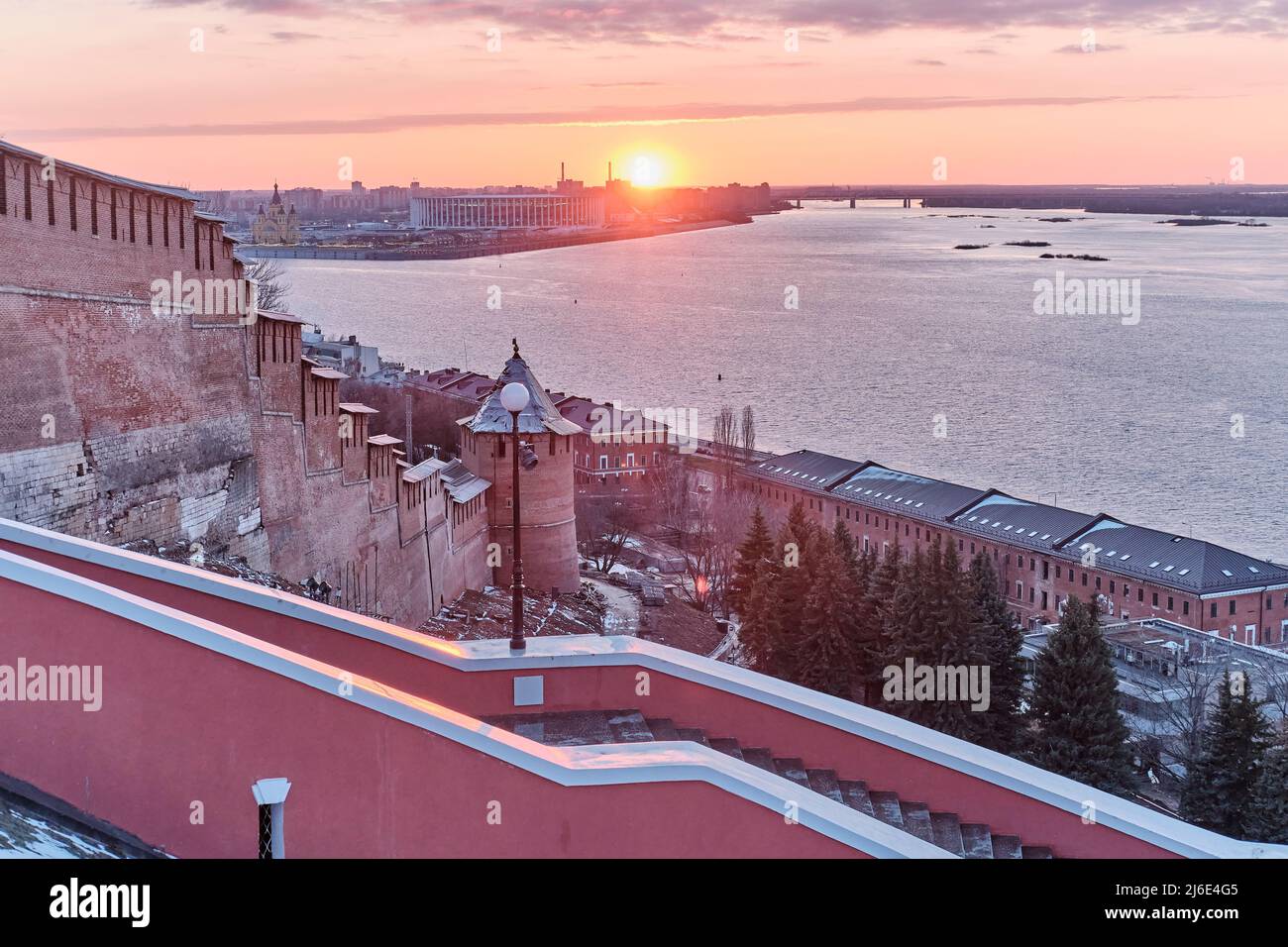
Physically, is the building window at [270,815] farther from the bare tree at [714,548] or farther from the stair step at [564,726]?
the bare tree at [714,548]

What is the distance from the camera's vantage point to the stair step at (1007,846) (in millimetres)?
4650

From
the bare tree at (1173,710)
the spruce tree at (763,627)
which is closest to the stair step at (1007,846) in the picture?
the spruce tree at (763,627)

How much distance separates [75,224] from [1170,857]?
6.46 meters

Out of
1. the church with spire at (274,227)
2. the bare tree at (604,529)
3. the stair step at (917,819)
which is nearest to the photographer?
the stair step at (917,819)

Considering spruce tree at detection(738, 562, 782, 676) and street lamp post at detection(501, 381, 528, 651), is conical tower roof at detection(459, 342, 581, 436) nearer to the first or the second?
spruce tree at detection(738, 562, 782, 676)

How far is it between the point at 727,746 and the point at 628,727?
0.35 metres

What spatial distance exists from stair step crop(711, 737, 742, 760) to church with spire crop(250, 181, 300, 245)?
235 ft

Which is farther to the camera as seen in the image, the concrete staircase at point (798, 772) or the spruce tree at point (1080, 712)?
the spruce tree at point (1080, 712)

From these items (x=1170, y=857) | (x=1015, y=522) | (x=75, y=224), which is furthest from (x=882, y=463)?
(x=1170, y=857)

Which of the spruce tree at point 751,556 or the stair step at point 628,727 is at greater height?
the stair step at point 628,727

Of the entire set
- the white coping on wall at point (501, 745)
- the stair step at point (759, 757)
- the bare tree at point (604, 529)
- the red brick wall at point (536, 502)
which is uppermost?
the white coping on wall at point (501, 745)

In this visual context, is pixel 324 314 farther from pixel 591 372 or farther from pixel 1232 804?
pixel 1232 804

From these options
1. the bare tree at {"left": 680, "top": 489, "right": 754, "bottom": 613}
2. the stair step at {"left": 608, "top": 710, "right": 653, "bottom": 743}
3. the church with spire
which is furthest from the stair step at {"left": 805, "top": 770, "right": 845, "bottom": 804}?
the church with spire

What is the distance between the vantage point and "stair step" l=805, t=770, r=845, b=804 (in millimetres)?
4895
